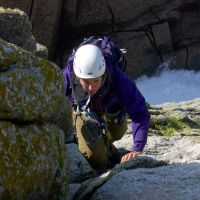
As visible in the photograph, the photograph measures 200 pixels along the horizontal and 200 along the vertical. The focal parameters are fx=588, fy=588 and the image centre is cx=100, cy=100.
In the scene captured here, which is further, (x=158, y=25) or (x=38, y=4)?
(x=158, y=25)

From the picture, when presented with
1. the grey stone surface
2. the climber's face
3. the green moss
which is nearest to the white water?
the green moss

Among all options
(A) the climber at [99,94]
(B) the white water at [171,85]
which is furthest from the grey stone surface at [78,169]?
(B) the white water at [171,85]

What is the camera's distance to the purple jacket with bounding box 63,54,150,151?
7.42 meters

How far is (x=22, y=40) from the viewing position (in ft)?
45.6

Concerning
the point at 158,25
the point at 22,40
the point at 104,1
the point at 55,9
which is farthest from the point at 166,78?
the point at 22,40

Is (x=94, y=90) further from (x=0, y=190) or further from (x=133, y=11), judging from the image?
(x=133, y=11)

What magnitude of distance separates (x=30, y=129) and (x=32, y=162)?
1.20ft

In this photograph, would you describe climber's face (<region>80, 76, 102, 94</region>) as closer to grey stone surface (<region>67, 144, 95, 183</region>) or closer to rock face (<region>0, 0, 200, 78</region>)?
grey stone surface (<region>67, 144, 95, 183</region>)

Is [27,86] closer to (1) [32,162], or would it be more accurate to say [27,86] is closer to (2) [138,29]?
(1) [32,162]

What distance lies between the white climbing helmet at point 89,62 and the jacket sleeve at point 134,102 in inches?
8.4

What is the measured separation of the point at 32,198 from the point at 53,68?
140 centimetres

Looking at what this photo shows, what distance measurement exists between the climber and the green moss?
157 inches

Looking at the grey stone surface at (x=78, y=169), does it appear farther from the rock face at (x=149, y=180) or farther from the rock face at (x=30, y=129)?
the rock face at (x=30, y=129)

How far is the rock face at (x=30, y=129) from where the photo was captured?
5500 millimetres
